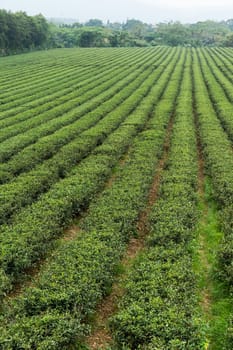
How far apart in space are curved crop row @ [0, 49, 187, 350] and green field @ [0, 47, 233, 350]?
0.03 m

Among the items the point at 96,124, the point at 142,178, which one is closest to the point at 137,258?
the point at 142,178

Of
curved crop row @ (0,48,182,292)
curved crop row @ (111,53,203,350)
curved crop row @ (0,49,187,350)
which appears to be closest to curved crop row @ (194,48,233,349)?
curved crop row @ (111,53,203,350)

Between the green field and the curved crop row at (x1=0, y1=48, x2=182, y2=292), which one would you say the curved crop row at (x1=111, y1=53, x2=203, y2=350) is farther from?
the curved crop row at (x1=0, y1=48, x2=182, y2=292)

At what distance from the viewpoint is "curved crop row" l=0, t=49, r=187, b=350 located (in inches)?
318

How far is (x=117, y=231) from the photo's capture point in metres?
12.0

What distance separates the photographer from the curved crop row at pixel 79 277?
8.08m

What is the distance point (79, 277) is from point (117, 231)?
2.74 metres

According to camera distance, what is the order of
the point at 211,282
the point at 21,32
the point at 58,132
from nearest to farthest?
the point at 211,282, the point at 58,132, the point at 21,32

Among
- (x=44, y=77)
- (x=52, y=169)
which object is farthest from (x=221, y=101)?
(x=44, y=77)

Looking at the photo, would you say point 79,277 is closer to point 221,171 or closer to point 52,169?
point 52,169

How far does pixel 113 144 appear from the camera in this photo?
20734 mm

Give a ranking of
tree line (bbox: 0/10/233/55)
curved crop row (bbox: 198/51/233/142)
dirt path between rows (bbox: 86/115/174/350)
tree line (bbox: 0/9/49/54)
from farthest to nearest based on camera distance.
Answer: tree line (bbox: 0/10/233/55), tree line (bbox: 0/9/49/54), curved crop row (bbox: 198/51/233/142), dirt path between rows (bbox: 86/115/174/350)

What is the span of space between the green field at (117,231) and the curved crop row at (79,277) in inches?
1.4

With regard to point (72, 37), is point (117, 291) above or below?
below
